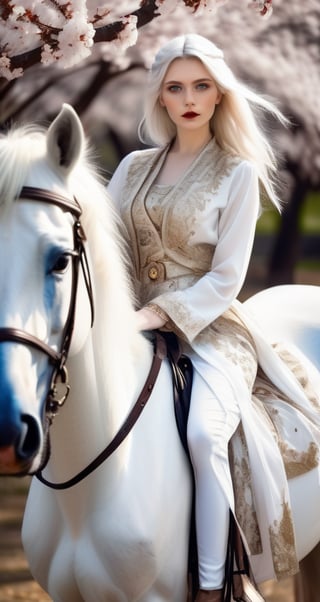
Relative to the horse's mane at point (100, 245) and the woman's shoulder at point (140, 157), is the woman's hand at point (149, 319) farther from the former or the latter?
the woman's shoulder at point (140, 157)

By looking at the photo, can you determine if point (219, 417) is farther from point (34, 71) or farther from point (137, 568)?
point (34, 71)

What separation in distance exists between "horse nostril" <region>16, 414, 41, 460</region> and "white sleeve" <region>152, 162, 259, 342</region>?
880 mm

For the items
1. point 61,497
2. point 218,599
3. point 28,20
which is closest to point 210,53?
point 28,20

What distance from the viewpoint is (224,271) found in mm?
3627

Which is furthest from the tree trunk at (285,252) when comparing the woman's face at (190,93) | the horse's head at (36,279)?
the horse's head at (36,279)

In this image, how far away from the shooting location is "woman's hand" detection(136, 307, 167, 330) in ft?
11.6

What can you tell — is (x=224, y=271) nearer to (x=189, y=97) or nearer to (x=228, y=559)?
(x=189, y=97)

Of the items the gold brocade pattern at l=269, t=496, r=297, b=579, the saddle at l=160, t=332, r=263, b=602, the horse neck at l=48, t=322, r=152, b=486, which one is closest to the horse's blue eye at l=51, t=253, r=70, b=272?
the horse neck at l=48, t=322, r=152, b=486

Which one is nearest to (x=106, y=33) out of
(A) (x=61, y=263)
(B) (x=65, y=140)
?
(B) (x=65, y=140)

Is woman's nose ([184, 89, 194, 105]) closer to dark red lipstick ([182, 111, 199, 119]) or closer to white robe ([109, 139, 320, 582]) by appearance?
dark red lipstick ([182, 111, 199, 119])

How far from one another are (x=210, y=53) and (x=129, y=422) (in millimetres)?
1269

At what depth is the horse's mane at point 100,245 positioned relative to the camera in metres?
3.03

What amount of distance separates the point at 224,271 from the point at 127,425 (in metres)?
0.62

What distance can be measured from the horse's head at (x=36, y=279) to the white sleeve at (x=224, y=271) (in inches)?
21.0
